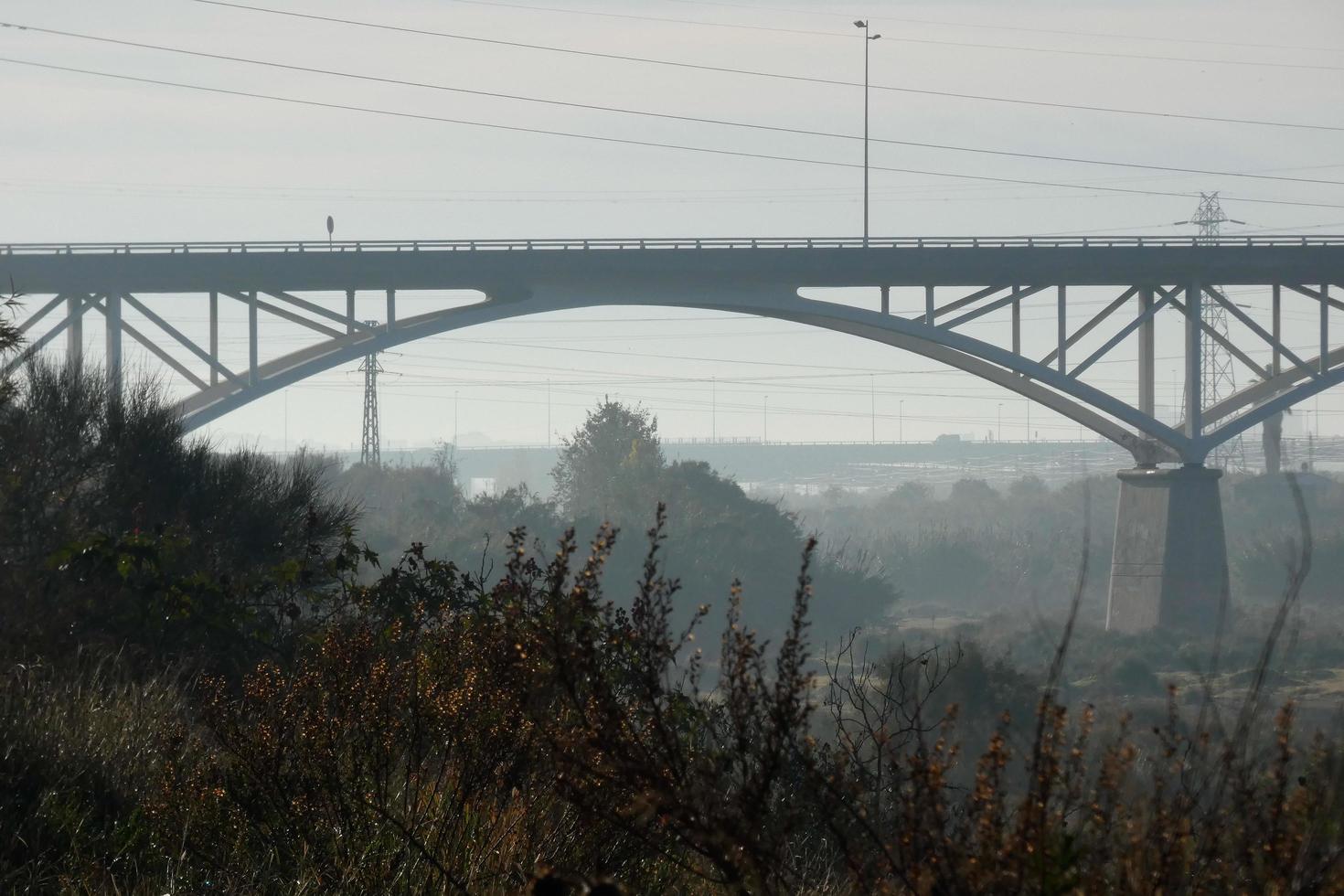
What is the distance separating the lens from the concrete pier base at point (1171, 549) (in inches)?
1505

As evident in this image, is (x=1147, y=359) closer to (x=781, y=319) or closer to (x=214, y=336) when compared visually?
(x=781, y=319)

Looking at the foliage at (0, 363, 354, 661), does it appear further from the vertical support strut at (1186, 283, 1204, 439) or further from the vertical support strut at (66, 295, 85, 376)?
the vertical support strut at (1186, 283, 1204, 439)

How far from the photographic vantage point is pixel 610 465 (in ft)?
234

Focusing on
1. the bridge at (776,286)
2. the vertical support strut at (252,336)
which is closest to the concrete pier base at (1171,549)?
the bridge at (776,286)

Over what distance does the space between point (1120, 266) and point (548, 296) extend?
13.6m

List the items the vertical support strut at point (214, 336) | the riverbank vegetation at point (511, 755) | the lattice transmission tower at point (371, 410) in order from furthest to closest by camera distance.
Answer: the lattice transmission tower at point (371, 410)
the vertical support strut at point (214, 336)
the riverbank vegetation at point (511, 755)

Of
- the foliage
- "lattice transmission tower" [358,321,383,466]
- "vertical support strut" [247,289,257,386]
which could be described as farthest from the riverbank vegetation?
"lattice transmission tower" [358,321,383,466]

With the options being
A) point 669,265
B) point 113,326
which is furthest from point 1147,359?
point 113,326

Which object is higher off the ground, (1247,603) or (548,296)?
(548,296)

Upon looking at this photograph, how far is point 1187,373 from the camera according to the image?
36.4 meters

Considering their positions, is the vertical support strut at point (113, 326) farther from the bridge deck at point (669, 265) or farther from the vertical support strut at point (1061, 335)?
the vertical support strut at point (1061, 335)

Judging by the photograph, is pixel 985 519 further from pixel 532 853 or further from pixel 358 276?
pixel 532 853

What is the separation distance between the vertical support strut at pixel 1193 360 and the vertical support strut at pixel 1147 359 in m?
0.86

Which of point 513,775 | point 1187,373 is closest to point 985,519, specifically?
point 1187,373
